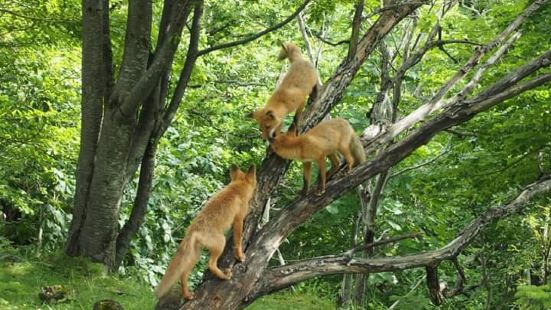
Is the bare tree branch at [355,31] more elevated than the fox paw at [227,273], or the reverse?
the bare tree branch at [355,31]

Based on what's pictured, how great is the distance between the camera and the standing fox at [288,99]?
23.9 ft

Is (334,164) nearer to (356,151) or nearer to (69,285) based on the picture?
(356,151)

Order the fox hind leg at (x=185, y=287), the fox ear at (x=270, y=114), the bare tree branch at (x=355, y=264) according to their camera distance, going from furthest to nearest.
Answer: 1. the fox ear at (x=270, y=114)
2. the bare tree branch at (x=355, y=264)
3. the fox hind leg at (x=185, y=287)

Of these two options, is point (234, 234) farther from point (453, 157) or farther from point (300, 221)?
point (453, 157)

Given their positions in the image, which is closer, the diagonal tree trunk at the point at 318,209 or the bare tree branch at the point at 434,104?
the diagonal tree trunk at the point at 318,209

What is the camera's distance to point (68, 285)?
811 cm

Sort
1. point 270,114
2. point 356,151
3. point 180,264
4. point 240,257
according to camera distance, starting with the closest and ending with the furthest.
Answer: point 180,264 → point 240,257 → point 356,151 → point 270,114

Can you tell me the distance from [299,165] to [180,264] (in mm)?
10528

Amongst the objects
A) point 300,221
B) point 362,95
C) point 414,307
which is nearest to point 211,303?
point 300,221

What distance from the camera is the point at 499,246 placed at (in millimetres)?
12344

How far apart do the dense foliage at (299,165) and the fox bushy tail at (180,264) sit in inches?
141

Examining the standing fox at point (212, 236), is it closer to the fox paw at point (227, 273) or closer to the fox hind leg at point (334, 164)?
the fox paw at point (227, 273)

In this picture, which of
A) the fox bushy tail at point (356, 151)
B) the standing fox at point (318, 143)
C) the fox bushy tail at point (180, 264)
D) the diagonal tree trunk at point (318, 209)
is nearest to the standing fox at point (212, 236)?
the fox bushy tail at point (180, 264)

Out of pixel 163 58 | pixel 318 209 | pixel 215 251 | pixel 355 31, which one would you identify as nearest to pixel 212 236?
pixel 215 251
